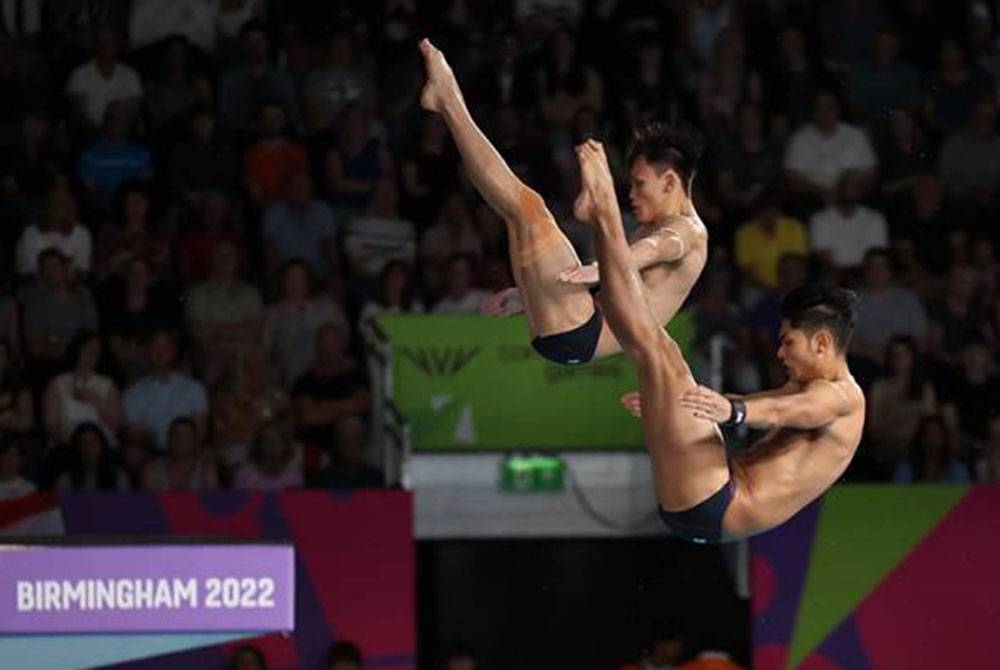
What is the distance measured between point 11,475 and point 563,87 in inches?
190

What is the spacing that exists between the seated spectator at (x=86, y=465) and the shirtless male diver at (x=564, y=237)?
5117 millimetres

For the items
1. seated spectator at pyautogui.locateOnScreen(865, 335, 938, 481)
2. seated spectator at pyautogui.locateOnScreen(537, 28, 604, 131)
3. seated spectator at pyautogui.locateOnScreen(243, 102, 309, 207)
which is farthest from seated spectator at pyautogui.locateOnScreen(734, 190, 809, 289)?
seated spectator at pyautogui.locateOnScreen(243, 102, 309, 207)

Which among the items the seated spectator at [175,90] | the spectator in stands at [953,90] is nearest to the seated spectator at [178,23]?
the seated spectator at [175,90]

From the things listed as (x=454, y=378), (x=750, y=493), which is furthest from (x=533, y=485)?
(x=750, y=493)

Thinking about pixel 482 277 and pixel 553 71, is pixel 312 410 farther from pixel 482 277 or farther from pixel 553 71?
pixel 553 71

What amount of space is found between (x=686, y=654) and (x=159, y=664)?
302 cm

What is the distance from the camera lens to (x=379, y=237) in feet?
57.7

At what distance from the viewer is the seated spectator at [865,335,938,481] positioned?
1636cm

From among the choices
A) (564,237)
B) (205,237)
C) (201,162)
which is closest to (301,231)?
(205,237)

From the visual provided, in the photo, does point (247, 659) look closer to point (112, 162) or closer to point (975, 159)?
point (112, 162)

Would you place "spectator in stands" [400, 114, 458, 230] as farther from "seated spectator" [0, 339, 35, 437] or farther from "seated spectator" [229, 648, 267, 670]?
"seated spectator" [229, 648, 267, 670]

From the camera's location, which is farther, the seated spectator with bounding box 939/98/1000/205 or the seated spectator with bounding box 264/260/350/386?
the seated spectator with bounding box 939/98/1000/205

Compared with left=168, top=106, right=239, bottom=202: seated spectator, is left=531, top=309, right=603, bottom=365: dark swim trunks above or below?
below

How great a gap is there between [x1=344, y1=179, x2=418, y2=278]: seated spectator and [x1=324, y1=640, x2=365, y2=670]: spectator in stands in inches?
122
